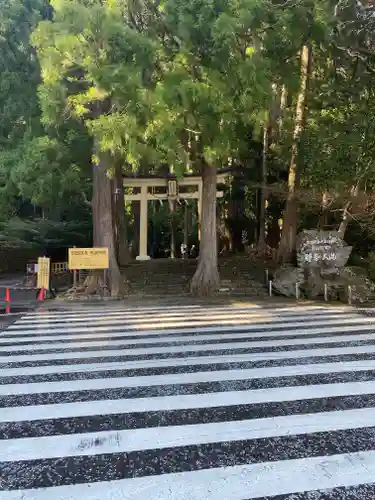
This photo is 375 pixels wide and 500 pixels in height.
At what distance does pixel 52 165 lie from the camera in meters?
15.4

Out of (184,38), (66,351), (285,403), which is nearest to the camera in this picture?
(285,403)

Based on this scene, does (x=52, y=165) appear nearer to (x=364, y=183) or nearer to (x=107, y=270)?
(x=107, y=270)

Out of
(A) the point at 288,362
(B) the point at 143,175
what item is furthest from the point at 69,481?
(B) the point at 143,175

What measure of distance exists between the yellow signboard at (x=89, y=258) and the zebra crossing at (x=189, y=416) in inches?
247

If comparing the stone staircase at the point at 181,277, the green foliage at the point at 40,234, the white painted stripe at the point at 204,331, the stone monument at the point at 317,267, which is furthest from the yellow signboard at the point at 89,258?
the green foliage at the point at 40,234

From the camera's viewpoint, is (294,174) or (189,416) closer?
Answer: (189,416)

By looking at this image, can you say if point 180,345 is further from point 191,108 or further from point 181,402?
point 191,108

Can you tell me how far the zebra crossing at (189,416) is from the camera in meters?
2.95

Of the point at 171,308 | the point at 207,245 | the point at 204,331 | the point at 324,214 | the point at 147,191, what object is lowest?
the point at 171,308

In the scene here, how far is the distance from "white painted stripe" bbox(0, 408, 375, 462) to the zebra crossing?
15mm

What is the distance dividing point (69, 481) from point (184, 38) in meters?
10.1

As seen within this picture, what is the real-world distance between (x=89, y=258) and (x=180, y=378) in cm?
962

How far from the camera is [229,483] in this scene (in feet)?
9.59

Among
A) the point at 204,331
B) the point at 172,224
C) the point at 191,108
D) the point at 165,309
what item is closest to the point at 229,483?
the point at 204,331
